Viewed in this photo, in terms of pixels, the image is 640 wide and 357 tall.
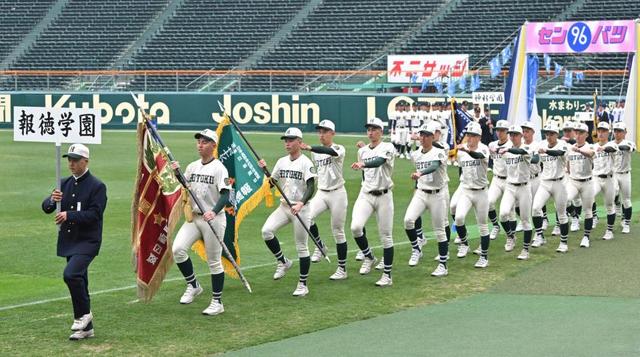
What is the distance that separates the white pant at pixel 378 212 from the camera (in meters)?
15.2

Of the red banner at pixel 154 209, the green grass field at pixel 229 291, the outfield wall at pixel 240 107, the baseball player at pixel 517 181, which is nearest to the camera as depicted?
the green grass field at pixel 229 291

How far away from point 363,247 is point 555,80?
30.2 metres

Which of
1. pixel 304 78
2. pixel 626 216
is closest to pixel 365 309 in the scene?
pixel 626 216

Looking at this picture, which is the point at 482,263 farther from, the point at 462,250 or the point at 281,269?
the point at 281,269

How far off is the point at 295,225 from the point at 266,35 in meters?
41.5

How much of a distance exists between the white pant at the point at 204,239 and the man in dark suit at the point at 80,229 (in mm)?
1574

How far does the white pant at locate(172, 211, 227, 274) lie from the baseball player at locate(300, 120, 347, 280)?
96.2 inches

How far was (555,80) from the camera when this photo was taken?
44.2 metres

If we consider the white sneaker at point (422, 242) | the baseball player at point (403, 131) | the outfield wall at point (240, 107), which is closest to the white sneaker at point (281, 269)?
the white sneaker at point (422, 242)

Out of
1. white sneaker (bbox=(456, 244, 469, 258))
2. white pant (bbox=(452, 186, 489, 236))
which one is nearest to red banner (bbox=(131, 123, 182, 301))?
white pant (bbox=(452, 186, 489, 236))

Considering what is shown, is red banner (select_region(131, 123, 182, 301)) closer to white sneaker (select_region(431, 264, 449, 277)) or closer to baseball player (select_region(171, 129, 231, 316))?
baseball player (select_region(171, 129, 231, 316))

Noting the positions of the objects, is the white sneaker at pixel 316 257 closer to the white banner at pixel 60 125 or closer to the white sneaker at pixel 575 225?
the white banner at pixel 60 125

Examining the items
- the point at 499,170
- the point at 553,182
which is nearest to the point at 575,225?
the point at 553,182

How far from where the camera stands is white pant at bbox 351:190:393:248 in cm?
1516
